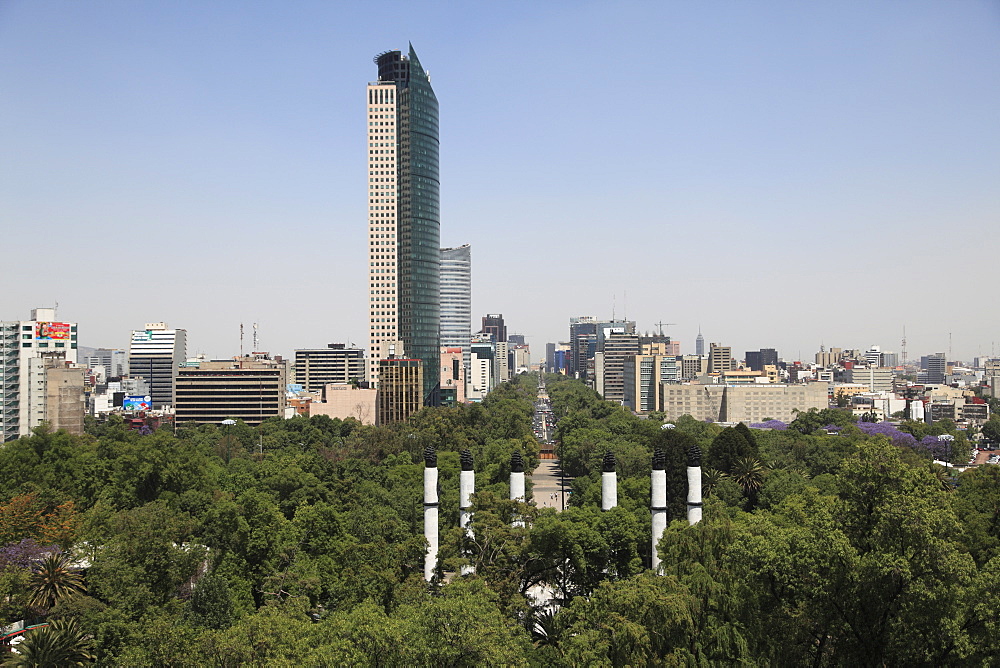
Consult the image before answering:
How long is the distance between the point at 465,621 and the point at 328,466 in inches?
1748

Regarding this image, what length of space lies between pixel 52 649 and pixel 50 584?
8690 mm

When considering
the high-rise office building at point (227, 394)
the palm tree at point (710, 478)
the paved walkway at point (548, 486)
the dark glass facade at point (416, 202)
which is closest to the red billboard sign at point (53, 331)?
the high-rise office building at point (227, 394)

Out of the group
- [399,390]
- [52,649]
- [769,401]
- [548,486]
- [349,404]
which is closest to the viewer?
[52,649]

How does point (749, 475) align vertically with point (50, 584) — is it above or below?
above

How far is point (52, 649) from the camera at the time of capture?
31.1m

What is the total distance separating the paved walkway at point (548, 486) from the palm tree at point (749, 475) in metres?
15.0

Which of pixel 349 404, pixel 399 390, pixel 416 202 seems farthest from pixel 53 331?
pixel 416 202

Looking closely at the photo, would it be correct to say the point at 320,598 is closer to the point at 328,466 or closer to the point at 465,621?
the point at 465,621

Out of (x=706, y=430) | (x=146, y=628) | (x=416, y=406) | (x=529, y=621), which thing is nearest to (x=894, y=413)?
(x=706, y=430)

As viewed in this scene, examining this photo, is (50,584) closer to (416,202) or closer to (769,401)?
(416,202)

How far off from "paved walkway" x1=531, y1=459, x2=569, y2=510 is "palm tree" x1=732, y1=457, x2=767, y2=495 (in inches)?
591

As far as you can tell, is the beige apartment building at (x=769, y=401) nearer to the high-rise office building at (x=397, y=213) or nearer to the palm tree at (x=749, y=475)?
the high-rise office building at (x=397, y=213)

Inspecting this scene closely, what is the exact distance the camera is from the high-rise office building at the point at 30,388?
108 m

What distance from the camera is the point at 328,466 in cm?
6931
